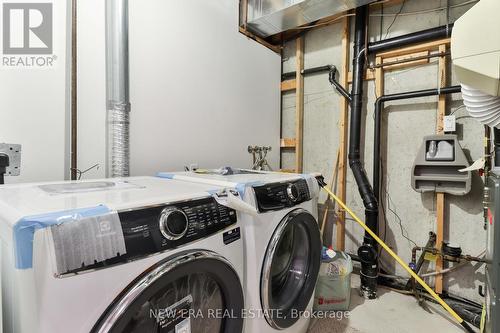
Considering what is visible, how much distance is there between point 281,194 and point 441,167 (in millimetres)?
1511

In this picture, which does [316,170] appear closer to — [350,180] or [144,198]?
[350,180]

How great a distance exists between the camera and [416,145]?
7.29 feet

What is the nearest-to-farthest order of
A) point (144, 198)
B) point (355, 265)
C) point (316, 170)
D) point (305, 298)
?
1. point (144, 198)
2. point (305, 298)
3. point (355, 265)
4. point (316, 170)

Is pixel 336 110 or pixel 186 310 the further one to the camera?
pixel 336 110

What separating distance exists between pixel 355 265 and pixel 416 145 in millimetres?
1246

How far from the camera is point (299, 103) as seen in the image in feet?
9.07

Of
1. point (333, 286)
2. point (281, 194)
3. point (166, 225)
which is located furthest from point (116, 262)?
point (333, 286)

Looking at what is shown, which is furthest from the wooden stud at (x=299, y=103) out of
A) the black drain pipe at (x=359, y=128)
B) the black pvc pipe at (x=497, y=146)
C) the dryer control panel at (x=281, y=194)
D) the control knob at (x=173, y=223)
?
the control knob at (x=173, y=223)

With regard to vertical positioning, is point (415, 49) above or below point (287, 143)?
above

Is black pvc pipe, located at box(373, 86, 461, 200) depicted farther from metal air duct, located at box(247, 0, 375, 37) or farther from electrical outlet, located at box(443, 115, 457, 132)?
metal air duct, located at box(247, 0, 375, 37)

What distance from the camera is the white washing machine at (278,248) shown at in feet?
3.61

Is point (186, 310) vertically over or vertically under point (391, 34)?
under

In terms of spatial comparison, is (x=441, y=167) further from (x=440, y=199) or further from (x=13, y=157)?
(x=13, y=157)

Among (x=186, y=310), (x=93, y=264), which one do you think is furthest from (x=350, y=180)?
(x=93, y=264)
